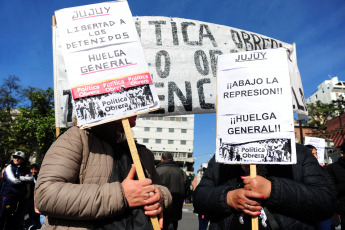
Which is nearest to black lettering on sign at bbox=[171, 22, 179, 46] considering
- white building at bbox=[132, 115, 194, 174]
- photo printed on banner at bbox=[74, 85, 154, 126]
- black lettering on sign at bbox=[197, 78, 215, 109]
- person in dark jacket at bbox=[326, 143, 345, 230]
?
black lettering on sign at bbox=[197, 78, 215, 109]

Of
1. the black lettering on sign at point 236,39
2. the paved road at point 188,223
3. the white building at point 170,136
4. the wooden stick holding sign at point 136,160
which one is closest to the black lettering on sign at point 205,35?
the black lettering on sign at point 236,39

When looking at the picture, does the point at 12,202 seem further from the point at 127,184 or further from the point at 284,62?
the point at 284,62

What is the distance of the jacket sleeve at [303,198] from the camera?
5.46ft

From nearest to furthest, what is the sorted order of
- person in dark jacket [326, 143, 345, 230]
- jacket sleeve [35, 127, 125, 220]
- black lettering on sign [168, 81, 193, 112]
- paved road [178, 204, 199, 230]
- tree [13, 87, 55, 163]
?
jacket sleeve [35, 127, 125, 220]
black lettering on sign [168, 81, 193, 112]
person in dark jacket [326, 143, 345, 230]
paved road [178, 204, 199, 230]
tree [13, 87, 55, 163]

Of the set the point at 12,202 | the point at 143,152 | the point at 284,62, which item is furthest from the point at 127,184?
the point at 12,202

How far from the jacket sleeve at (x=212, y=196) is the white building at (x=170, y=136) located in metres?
66.7

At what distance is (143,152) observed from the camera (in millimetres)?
2096

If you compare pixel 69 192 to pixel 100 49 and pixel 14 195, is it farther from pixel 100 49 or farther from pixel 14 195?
pixel 14 195

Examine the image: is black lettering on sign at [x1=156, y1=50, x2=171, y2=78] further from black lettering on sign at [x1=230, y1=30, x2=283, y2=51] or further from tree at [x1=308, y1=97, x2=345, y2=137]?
tree at [x1=308, y1=97, x2=345, y2=137]

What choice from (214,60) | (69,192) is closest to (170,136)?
(214,60)

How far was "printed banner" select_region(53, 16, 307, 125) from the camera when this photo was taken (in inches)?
121

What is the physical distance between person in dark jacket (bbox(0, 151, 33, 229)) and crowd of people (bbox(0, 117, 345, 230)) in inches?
207

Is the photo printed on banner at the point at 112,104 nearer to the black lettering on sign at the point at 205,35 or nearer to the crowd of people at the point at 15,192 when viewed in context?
the black lettering on sign at the point at 205,35

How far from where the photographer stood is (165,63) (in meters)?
3.18
